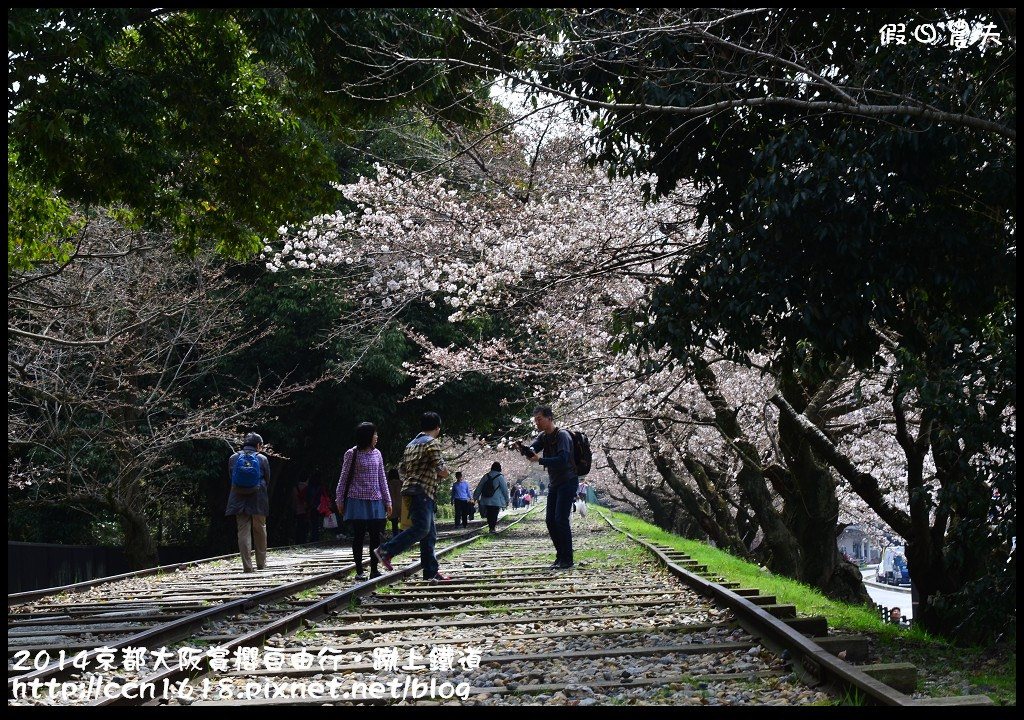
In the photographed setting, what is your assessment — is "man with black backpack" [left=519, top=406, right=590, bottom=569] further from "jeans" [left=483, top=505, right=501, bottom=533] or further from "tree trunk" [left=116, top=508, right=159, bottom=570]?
"jeans" [left=483, top=505, right=501, bottom=533]

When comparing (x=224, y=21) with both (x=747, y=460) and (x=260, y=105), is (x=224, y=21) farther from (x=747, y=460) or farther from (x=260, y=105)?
(x=747, y=460)

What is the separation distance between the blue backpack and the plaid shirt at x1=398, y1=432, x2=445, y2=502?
3.02 meters

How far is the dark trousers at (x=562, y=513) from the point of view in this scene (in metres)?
10.4

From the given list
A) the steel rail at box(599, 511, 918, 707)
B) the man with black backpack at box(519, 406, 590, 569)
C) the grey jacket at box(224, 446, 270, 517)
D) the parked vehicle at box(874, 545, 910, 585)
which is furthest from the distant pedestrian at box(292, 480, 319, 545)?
the parked vehicle at box(874, 545, 910, 585)

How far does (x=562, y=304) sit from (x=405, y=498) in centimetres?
615

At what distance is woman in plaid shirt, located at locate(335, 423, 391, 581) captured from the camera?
1040 cm

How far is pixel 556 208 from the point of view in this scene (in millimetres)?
13477

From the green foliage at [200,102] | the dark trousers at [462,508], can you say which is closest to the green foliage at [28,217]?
the green foliage at [200,102]

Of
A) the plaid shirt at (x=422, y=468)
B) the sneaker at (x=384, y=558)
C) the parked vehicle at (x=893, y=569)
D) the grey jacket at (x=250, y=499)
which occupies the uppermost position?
the plaid shirt at (x=422, y=468)

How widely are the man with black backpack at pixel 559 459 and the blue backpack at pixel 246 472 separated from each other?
11.7 ft

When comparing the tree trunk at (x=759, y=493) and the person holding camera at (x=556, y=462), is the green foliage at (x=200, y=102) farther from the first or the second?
the tree trunk at (x=759, y=493)

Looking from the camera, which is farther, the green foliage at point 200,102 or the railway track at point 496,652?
the green foliage at point 200,102

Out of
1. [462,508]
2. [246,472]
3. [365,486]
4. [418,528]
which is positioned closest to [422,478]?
[418,528]

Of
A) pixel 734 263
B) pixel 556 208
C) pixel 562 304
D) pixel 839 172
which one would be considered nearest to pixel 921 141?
pixel 839 172
